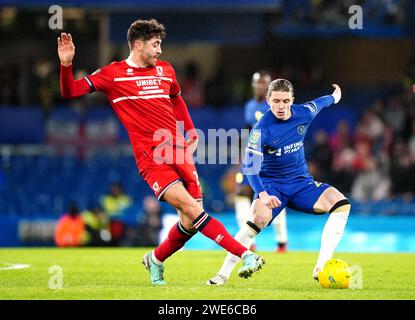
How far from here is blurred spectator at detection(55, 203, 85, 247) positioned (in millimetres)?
19453

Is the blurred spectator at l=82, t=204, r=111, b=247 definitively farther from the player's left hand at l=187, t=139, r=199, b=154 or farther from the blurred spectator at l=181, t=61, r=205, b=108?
the player's left hand at l=187, t=139, r=199, b=154

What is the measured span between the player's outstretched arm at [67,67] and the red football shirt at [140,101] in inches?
7.9

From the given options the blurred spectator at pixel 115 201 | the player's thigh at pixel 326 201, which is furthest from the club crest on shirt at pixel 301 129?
the blurred spectator at pixel 115 201

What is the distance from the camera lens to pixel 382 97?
24.8m

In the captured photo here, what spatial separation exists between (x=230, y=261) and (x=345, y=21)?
556 inches

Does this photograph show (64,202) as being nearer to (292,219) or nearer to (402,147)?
(292,219)

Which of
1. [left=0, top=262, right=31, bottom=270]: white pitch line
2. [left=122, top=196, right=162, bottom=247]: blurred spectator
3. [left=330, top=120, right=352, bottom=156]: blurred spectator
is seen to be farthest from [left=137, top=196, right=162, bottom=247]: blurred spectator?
[left=0, top=262, right=31, bottom=270]: white pitch line

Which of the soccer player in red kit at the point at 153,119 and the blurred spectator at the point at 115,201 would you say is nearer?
the soccer player in red kit at the point at 153,119

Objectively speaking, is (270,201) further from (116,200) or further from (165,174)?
(116,200)

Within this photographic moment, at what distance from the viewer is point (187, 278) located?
11.4m

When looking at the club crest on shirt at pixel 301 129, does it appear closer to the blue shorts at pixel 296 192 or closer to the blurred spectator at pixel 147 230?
the blue shorts at pixel 296 192

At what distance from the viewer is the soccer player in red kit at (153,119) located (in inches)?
392

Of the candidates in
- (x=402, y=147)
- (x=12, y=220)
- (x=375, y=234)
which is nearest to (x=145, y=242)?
(x=12, y=220)

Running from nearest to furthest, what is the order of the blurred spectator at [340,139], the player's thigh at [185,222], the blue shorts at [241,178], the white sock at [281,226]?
1. the player's thigh at [185,222]
2. the blue shorts at [241,178]
3. the white sock at [281,226]
4. the blurred spectator at [340,139]
